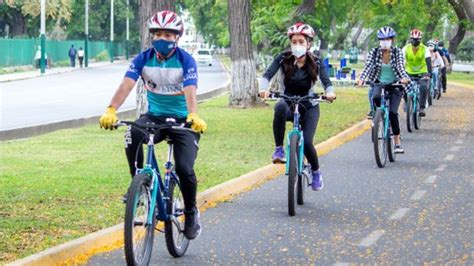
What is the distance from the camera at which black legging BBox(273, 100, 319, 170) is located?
39.3ft

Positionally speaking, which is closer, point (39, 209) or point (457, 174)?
point (39, 209)

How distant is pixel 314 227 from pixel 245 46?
749 inches

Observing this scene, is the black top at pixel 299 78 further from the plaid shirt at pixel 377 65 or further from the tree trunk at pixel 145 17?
the tree trunk at pixel 145 17

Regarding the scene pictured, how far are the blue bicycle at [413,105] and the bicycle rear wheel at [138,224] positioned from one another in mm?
13935

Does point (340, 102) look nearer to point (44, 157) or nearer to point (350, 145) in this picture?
point (350, 145)

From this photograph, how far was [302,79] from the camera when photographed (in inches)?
470

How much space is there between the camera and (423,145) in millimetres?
20250

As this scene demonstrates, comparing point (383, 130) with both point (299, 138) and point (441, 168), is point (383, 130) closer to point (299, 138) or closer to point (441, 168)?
point (441, 168)

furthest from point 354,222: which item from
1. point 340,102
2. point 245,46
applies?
point 340,102

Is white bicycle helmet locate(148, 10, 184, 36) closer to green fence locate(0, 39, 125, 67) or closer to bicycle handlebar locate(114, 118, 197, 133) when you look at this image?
bicycle handlebar locate(114, 118, 197, 133)

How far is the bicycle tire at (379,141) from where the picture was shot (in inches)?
627

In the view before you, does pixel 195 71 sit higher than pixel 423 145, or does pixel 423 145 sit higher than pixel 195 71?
pixel 195 71

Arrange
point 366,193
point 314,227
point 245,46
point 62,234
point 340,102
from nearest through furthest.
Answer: point 62,234, point 314,227, point 366,193, point 245,46, point 340,102

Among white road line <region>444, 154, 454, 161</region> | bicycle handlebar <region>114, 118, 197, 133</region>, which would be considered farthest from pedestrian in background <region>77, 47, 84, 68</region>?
bicycle handlebar <region>114, 118, 197, 133</region>
